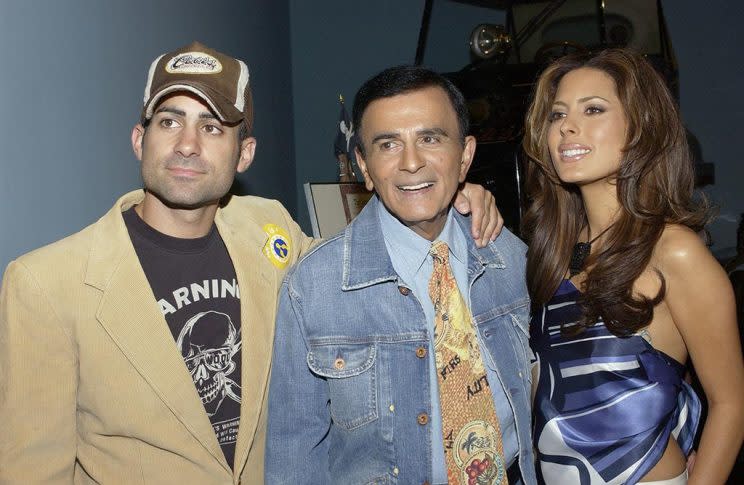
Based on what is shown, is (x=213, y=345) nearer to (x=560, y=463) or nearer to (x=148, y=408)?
(x=148, y=408)

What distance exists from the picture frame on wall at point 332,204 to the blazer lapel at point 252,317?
1023 millimetres

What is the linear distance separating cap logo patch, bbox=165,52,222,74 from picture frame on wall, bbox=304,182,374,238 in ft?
3.81

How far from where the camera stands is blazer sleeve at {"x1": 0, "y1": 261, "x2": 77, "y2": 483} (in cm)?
129

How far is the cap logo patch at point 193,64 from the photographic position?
5.32 ft

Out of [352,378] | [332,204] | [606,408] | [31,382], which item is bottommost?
[606,408]

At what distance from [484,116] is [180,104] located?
6.74 feet

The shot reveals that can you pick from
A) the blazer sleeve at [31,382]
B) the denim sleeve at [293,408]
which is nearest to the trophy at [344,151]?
the denim sleeve at [293,408]

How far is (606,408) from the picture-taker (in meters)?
1.62

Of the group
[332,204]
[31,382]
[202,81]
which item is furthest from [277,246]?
[332,204]

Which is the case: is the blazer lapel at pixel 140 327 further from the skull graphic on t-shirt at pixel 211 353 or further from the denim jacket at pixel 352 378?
the denim jacket at pixel 352 378

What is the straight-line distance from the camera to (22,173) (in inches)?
50.6

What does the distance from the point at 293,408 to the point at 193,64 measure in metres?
0.95

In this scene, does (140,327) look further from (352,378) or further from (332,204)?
(332,204)

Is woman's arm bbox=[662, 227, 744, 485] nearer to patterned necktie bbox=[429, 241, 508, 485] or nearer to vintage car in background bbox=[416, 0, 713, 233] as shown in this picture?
patterned necktie bbox=[429, 241, 508, 485]
